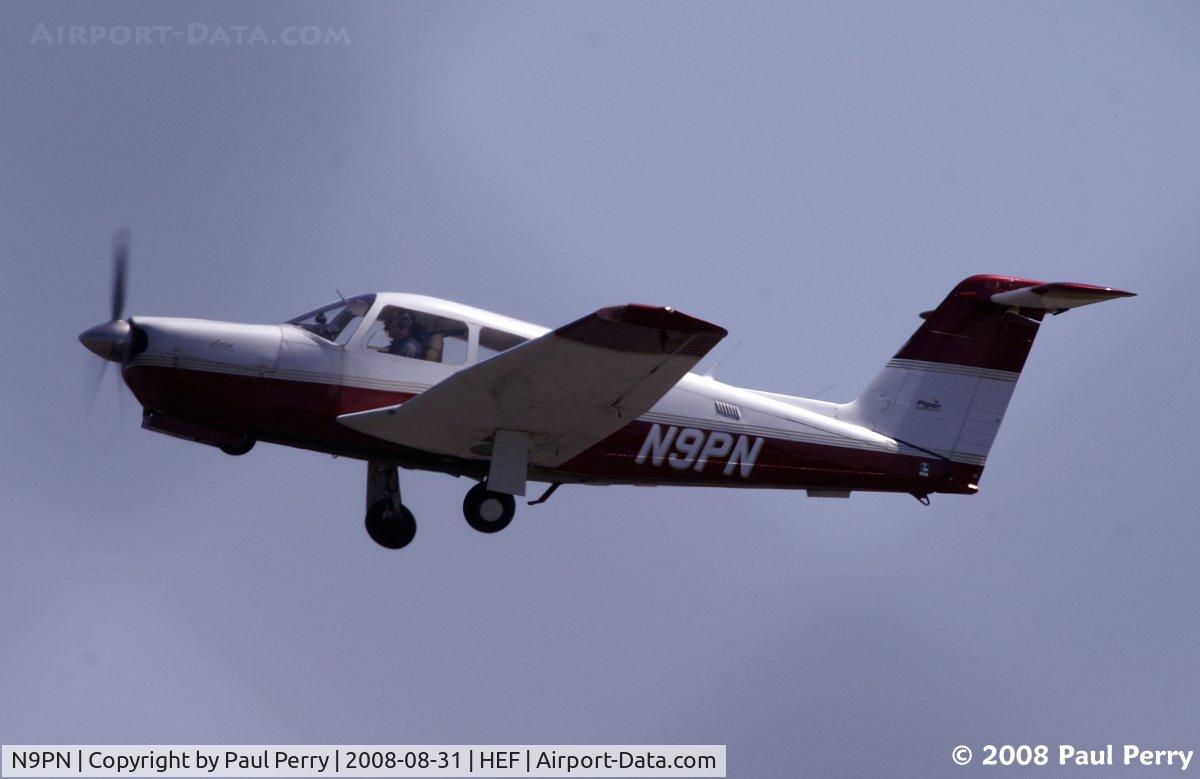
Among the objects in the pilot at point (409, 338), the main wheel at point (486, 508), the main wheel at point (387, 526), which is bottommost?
the main wheel at point (387, 526)

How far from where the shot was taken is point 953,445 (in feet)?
54.3

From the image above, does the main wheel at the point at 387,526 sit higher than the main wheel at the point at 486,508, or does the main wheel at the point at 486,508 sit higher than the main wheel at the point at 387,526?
the main wheel at the point at 486,508

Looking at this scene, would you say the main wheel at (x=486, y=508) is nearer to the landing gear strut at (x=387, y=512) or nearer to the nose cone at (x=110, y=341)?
the landing gear strut at (x=387, y=512)

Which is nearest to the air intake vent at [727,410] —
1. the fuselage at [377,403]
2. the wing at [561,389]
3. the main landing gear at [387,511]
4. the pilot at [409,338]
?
the fuselage at [377,403]

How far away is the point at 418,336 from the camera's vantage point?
578 inches

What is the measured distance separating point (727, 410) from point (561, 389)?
2205 millimetres

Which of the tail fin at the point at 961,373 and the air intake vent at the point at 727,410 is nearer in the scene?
the air intake vent at the point at 727,410

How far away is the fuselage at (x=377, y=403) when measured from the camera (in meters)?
14.4

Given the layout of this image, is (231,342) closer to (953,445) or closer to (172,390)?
(172,390)

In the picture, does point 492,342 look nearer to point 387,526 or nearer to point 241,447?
point 387,526

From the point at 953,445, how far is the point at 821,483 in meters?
1.67

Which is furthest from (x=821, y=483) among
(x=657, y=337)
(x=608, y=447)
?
(x=657, y=337)

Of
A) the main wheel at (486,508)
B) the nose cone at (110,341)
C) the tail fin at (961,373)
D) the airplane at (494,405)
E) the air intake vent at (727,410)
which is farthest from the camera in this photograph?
the tail fin at (961,373)

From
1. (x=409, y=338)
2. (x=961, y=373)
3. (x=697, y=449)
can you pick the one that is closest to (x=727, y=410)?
(x=697, y=449)
